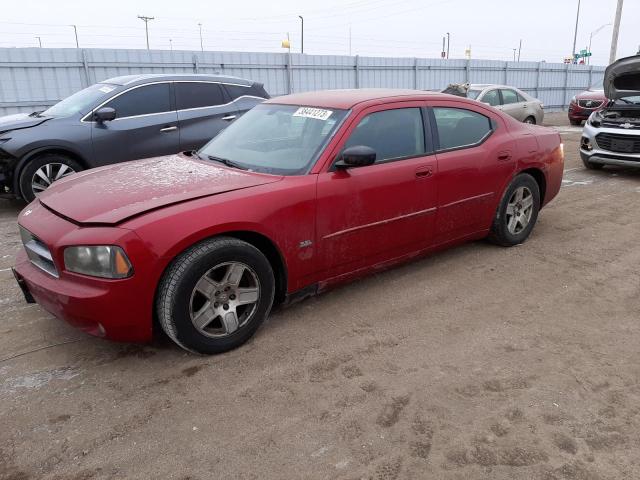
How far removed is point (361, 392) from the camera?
2.85 metres

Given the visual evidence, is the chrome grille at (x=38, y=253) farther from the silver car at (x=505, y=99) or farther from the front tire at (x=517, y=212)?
the silver car at (x=505, y=99)

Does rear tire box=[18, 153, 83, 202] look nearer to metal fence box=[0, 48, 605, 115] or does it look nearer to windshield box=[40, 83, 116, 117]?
windshield box=[40, 83, 116, 117]

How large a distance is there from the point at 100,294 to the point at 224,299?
713 mm

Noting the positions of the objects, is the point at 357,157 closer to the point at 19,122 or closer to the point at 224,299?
the point at 224,299

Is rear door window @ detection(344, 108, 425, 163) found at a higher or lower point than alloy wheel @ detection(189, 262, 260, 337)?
higher

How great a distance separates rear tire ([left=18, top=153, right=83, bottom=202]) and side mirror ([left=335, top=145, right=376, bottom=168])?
4.31 meters

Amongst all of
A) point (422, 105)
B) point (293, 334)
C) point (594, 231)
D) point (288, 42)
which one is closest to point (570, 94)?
point (288, 42)

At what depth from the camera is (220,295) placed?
316cm

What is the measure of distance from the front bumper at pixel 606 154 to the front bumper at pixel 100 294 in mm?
8148

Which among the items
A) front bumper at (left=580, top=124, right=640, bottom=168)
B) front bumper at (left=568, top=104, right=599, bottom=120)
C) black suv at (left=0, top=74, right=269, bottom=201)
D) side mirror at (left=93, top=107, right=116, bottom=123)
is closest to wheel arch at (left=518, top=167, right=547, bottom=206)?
front bumper at (left=580, top=124, right=640, bottom=168)

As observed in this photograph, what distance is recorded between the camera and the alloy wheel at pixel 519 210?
5039 mm

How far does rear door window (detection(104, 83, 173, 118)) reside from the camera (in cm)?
695

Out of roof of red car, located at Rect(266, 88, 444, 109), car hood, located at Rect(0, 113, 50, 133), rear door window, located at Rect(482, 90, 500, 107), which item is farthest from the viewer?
rear door window, located at Rect(482, 90, 500, 107)

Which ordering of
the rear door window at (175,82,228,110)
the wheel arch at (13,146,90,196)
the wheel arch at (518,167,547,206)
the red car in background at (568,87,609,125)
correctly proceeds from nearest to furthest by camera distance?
the wheel arch at (518,167,547,206), the wheel arch at (13,146,90,196), the rear door window at (175,82,228,110), the red car in background at (568,87,609,125)
